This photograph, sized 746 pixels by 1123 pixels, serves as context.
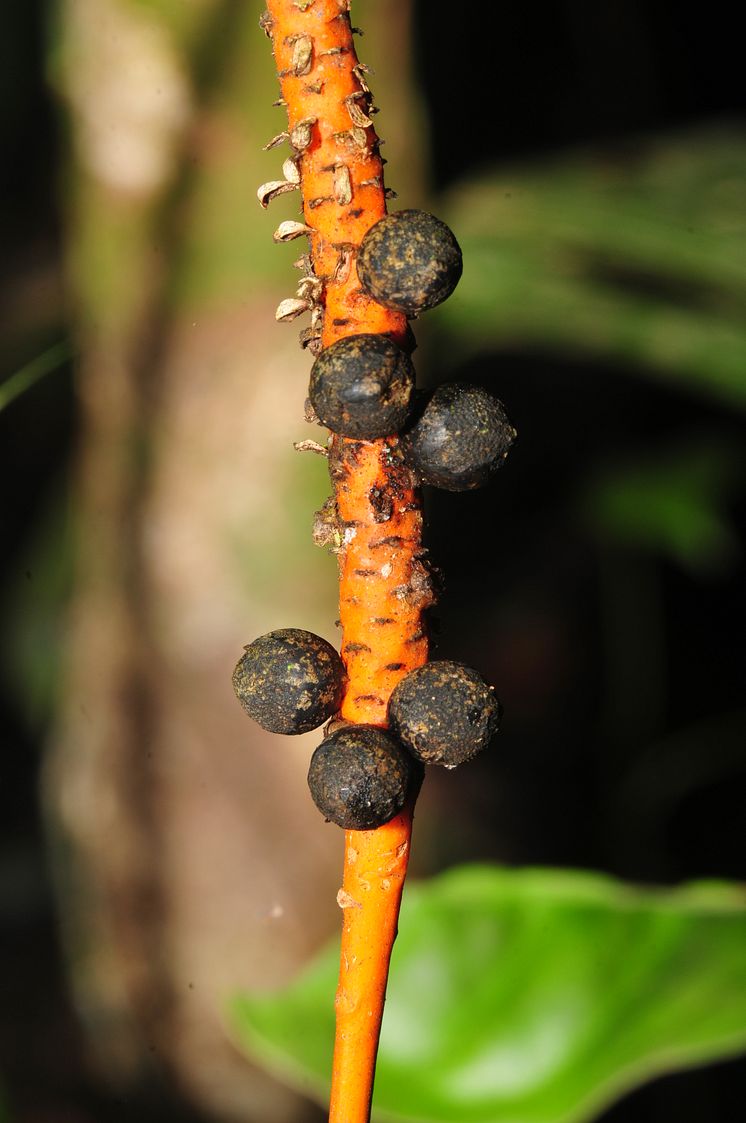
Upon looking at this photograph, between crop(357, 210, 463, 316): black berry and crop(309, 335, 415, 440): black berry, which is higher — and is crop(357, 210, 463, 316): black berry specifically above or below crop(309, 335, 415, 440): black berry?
above

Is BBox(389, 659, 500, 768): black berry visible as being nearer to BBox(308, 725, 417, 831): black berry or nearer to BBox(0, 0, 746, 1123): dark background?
BBox(308, 725, 417, 831): black berry

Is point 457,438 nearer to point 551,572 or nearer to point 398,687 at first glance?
point 398,687

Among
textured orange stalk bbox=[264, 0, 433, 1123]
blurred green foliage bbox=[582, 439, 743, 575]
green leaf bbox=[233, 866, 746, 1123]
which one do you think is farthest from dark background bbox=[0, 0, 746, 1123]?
textured orange stalk bbox=[264, 0, 433, 1123]

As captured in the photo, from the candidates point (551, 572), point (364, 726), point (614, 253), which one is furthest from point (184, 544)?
point (551, 572)

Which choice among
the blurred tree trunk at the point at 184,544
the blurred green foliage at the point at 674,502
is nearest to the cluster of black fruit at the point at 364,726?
the blurred tree trunk at the point at 184,544

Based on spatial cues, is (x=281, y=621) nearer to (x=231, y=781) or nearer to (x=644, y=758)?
(x=231, y=781)

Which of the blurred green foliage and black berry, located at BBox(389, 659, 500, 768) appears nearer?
black berry, located at BBox(389, 659, 500, 768)
